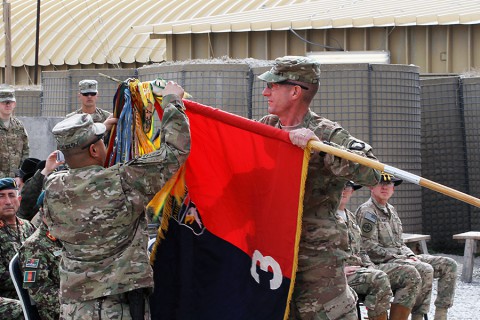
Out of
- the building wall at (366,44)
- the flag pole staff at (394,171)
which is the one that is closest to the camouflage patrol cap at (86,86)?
the flag pole staff at (394,171)

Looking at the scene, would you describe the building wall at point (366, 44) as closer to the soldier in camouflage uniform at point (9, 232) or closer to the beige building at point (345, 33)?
the beige building at point (345, 33)

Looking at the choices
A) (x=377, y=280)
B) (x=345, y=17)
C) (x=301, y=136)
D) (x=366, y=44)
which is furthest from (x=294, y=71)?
(x=345, y=17)

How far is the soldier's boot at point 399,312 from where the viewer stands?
870cm

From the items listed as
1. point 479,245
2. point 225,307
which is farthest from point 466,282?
point 225,307

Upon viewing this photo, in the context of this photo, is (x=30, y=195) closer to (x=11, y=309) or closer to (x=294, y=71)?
(x=11, y=309)

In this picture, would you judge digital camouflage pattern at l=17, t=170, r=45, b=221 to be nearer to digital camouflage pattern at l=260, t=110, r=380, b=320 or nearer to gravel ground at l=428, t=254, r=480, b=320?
digital camouflage pattern at l=260, t=110, r=380, b=320

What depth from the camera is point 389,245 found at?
9.17 metres

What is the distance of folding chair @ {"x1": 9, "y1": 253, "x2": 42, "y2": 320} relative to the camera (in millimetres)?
6332

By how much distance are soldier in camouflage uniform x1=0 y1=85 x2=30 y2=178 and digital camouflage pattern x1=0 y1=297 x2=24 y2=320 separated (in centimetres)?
481

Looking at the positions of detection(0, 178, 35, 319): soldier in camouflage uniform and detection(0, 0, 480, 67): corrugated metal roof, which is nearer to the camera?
detection(0, 178, 35, 319): soldier in camouflage uniform

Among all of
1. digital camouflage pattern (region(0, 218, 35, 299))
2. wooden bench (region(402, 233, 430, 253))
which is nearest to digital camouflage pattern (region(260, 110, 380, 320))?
digital camouflage pattern (region(0, 218, 35, 299))

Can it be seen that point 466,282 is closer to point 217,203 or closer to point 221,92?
point 221,92

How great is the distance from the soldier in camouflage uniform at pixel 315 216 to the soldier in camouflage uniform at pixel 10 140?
258 inches

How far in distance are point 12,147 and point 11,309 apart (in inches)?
195
